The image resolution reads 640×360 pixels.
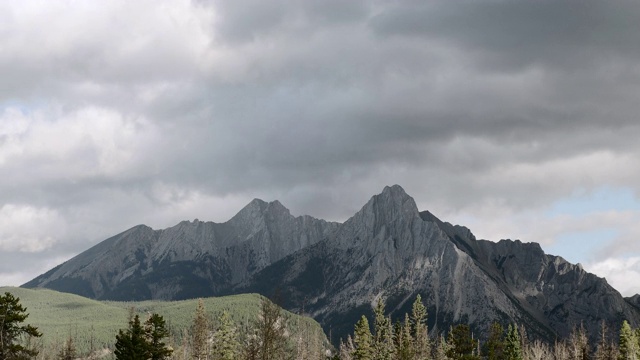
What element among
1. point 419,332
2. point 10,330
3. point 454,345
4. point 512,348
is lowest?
point 512,348

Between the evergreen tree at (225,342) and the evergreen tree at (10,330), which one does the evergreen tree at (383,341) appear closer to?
the evergreen tree at (225,342)

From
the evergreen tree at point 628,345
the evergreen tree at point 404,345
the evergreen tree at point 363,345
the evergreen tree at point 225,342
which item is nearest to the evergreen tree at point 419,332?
the evergreen tree at point 404,345

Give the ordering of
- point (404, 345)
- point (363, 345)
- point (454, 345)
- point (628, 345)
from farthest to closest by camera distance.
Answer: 1. point (404, 345)
2. point (628, 345)
3. point (363, 345)
4. point (454, 345)

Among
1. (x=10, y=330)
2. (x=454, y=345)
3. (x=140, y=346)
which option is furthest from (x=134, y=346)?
(x=454, y=345)

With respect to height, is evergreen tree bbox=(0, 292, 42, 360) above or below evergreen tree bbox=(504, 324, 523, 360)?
above

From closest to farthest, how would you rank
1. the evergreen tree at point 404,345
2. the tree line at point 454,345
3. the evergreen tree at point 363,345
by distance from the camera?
the tree line at point 454,345, the evergreen tree at point 404,345, the evergreen tree at point 363,345

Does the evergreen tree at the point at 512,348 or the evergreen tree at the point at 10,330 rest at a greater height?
the evergreen tree at the point at 10,330

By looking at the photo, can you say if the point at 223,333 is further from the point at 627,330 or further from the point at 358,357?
the point at 627,330

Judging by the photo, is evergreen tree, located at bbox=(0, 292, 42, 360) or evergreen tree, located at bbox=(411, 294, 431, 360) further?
evergreen tree, located at bbox=(411, 294, 431, 360)

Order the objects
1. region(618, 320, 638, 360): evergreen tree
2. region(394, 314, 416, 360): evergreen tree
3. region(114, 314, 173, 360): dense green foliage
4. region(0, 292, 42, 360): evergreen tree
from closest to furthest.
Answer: region(0, 292, 42, 360): evergreen tree → region(114, 314, 173, 360): dense green foliage → region(394, 314, 416, 360): evergreen tree → region(618, 320, 638, 360): evergreen tree

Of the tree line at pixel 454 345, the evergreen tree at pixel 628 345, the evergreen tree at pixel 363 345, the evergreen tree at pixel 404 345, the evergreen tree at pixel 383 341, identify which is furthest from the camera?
the evergreen tree at pixel 383 341

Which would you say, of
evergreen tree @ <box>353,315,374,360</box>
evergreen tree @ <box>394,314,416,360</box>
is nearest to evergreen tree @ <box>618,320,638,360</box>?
evergreen tree @ <box>394,314,416,360</box>

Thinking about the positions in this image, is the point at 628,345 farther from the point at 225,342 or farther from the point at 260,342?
the point at 260,342

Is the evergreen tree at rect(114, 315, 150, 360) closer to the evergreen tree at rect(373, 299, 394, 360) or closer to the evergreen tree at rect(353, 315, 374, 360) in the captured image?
the evergreen tree at rect(353, 315, 374, 360)
